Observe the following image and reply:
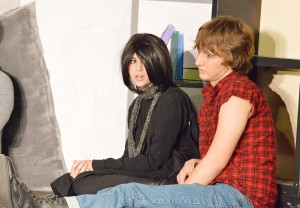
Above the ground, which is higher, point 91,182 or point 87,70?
point 87,70

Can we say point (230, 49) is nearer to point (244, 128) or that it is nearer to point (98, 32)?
point (244, 128)

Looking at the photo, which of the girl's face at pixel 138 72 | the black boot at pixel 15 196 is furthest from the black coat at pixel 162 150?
the black boot at pixel 15 196

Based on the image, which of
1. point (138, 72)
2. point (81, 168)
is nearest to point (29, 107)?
point (81, 168)

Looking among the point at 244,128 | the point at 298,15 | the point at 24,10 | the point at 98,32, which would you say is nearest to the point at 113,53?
the point at 98,32

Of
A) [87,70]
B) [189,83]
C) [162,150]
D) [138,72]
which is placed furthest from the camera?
[87,70]

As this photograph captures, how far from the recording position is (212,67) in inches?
104

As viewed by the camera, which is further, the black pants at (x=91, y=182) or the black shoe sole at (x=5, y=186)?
the black pants at (x=91, y=182)

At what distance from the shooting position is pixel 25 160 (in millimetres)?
3617

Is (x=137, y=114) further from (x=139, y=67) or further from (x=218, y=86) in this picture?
(x=218, y=86)

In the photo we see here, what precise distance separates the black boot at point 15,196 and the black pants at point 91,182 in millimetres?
527

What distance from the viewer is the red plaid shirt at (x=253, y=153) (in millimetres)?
2479

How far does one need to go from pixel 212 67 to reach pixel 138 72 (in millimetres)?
421

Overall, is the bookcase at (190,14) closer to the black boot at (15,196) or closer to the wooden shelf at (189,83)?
the wooden shelf at (189,83)

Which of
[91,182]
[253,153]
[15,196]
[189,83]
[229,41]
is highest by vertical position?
[229,41]
